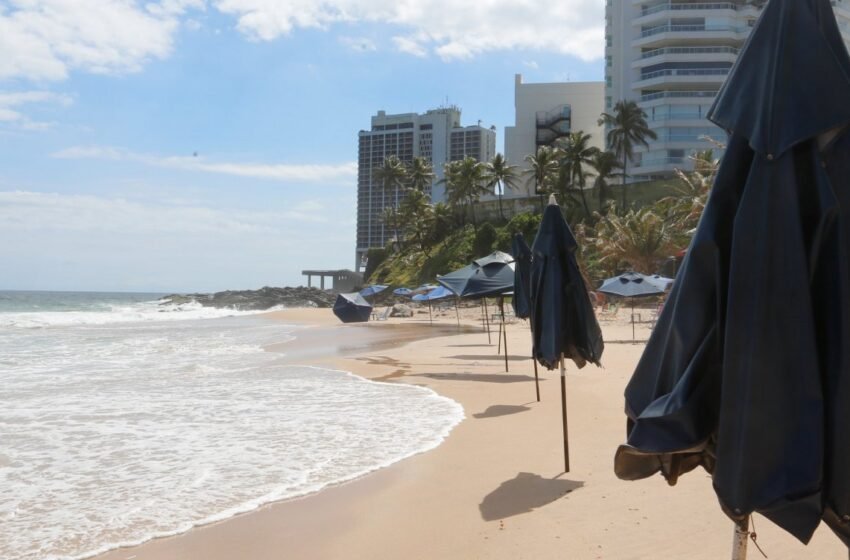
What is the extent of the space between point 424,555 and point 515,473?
2.10m

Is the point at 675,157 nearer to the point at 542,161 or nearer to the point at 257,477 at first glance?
the point at 542,161

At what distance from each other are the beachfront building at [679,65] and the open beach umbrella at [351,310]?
29378 millimetres

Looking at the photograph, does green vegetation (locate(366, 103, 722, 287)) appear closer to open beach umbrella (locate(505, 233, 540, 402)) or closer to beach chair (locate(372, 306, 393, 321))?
beach chair (locate(372, 306, 393, 321))

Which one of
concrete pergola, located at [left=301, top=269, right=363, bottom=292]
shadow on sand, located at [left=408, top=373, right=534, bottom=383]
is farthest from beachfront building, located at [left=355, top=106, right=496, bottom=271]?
shadow on sand, located at [left=408, top=373, right=534, bottom=383]

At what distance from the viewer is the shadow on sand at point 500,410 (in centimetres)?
1018

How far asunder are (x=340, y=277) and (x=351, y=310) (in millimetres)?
65555

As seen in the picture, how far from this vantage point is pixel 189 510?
6160 millimetres

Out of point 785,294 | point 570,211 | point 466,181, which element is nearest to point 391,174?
→ point 466,181

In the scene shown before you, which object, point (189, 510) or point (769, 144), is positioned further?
point (189, 510)

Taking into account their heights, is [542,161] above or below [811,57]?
above

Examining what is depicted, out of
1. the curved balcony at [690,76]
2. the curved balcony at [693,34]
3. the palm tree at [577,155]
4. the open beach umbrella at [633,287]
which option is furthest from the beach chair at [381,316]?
the curved balcony at [693,34]

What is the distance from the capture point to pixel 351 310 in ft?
132

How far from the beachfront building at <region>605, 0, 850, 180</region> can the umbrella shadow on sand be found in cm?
5484

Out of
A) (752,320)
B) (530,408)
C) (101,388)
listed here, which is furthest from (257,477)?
(101,388)
